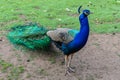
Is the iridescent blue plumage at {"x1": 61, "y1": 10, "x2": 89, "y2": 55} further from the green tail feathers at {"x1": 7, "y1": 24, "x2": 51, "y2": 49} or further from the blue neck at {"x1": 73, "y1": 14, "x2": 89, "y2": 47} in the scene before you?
the green tail feathers at {"x1": 7, "y1": 24, "x2": 51, "y2": 49}

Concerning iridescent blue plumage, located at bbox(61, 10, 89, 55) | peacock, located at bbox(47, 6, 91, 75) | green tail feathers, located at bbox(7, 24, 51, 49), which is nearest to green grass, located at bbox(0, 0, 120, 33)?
green tail feathers, located at bbox(7, 24, 51, 49)

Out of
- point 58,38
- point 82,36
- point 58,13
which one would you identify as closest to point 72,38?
point 82,36

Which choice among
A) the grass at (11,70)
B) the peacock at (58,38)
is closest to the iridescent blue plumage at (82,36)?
the peacock at (58,38)

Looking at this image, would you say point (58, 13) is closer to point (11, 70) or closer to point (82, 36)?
point (11, 70)

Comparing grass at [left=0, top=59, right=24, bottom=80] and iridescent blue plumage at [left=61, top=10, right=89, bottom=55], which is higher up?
iridescent blue plumage at [left=61, top=10, right=89, bottom=55]

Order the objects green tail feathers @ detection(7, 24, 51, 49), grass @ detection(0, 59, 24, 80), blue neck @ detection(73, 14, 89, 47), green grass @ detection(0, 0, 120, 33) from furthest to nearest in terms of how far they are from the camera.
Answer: green grass @ detection(0, 0, 120, 33) → green tail feathers @ detection(7, 24, 51, 49) → grass @ detection(0, 59, 24, 80) → blue neck @ detection(73, 14, 89, 47)

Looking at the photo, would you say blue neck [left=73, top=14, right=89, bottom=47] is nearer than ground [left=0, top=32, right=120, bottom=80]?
Yes

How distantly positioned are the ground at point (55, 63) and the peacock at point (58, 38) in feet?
0.74

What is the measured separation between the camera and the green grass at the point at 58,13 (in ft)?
27.5

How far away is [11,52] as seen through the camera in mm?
6789

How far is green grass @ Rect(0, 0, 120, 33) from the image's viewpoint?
838cm

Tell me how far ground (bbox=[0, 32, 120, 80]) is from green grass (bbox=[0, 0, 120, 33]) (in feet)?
3.79

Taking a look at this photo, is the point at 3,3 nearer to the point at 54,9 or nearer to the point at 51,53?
the point at 54,9

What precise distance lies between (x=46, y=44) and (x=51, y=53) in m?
0.45
